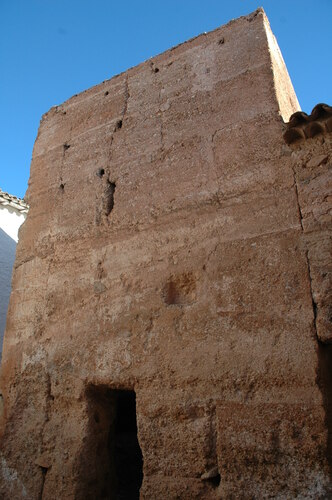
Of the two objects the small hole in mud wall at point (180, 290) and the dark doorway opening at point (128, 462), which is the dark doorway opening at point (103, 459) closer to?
the dark doorway opening at point (128, 462)

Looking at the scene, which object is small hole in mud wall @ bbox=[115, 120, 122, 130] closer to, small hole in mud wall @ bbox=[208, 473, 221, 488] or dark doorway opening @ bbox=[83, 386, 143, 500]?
dark doorway opening @ bbox=[83, 386, 143, 500]

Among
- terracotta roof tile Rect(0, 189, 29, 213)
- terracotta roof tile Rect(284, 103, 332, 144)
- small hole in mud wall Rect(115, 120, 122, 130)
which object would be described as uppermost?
terracotta roof tile Rect(0, 189, 29, 213)

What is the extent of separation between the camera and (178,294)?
2.80 m

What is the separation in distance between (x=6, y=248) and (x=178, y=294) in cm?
642

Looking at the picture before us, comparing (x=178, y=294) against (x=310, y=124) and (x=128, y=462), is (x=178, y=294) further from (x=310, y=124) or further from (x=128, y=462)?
(x=128, y=462)

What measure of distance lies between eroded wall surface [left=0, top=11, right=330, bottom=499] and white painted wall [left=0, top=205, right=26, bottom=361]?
4179 mm

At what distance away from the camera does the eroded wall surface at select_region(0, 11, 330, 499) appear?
7.38 ft

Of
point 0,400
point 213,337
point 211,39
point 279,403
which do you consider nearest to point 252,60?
point 211,39

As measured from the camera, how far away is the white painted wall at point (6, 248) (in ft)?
24.8

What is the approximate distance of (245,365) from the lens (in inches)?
92.1

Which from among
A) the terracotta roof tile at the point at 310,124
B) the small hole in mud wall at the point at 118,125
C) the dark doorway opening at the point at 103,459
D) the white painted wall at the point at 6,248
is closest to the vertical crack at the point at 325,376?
the terracotta roof tile at the point at 310,124

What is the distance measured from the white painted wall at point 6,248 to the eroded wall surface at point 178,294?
4.18m

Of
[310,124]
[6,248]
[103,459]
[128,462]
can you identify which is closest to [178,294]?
[103,459]

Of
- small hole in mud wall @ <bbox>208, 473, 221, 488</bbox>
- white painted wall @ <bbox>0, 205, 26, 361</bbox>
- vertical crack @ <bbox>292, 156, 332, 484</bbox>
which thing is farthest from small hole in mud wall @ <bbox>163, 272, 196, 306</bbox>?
white painted wall @ <bbox>0, 205, 26, 361</bbox>
